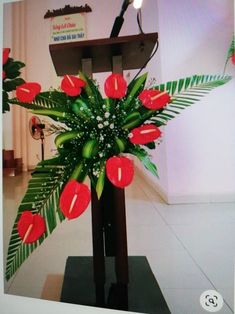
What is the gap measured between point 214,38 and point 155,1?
31 centimetres

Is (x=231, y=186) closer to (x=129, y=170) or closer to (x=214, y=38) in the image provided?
(x=129, y=170)

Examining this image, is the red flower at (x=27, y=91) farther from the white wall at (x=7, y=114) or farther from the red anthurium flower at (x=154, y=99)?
the red anthurium flower at (x=154, y=99)

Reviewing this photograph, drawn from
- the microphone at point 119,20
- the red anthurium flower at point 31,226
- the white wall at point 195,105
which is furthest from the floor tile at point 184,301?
the microphone at point 119,20

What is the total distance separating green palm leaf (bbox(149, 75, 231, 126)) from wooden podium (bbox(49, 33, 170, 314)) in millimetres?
176

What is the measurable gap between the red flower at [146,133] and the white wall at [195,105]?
0.04 metres

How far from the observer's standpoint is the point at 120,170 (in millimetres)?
1045

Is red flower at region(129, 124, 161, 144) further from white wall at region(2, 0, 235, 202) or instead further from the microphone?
the microphone

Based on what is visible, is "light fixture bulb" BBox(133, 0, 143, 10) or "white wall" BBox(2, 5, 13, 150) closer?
"light fixture bulb" BBox(133, 0, 143, 10)

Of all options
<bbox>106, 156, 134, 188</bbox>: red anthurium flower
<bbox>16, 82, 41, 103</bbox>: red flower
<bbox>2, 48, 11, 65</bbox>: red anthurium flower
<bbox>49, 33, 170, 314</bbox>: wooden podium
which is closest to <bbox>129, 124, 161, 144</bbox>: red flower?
<bbox>106, 156, 134, 188</bbox>: red anthurium flower

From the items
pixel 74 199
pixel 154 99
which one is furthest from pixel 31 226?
pixel 154 99

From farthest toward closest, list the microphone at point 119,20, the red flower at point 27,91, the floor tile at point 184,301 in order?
the red flower at point 27,91
the microphone at point 119,20
the floor tile at point 184,301

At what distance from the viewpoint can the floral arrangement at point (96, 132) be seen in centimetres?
104

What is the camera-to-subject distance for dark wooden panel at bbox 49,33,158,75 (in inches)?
40.0

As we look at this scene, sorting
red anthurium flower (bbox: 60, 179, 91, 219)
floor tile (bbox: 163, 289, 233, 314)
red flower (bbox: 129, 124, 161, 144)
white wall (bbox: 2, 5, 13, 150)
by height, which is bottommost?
floor tile (bbox: 163, 289, 233, 314)
